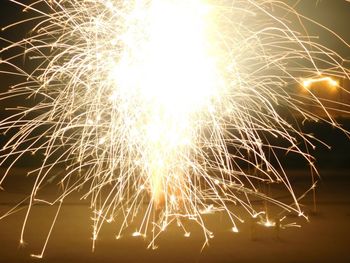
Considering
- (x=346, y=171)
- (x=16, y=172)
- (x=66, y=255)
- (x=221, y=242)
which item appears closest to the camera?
(x=66, y=255)

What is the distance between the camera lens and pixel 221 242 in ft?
24.4

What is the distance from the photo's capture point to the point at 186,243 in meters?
7.33

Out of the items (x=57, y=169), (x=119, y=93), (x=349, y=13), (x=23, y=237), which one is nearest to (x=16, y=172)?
(x=57, y=169)

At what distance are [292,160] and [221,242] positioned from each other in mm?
10474

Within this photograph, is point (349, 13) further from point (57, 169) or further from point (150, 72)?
point (150, 72)

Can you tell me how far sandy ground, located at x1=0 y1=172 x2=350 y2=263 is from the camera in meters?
6.74

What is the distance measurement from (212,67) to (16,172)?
28.1 feet

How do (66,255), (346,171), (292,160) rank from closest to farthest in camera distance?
1. (66,255)
2. (346,171)
3. (292,160)

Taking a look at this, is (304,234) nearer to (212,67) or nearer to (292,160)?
(212,67)

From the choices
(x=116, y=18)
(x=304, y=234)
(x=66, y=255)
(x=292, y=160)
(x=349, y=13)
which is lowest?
(x=66, y=255)

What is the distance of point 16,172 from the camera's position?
46.9ft

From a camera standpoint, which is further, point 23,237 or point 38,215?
point 38,215

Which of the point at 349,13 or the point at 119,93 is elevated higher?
the point at 349,13

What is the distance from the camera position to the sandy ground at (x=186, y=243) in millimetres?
6742
